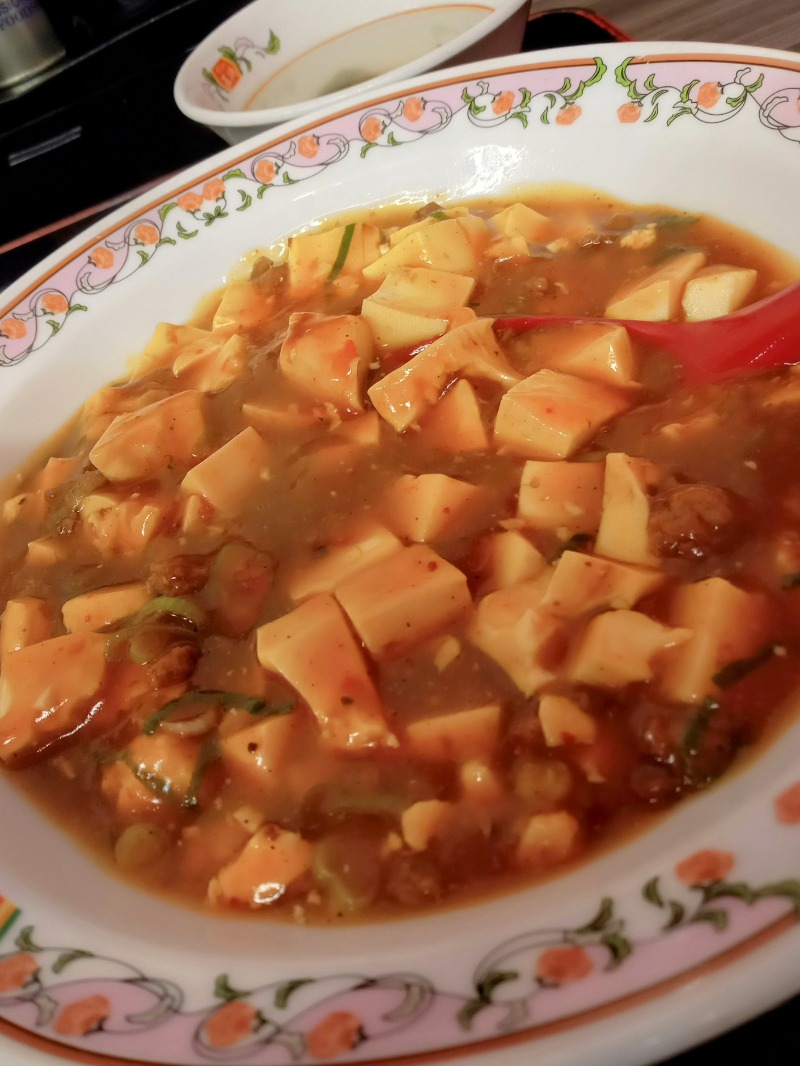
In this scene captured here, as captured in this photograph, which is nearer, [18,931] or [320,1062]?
[320,1062]

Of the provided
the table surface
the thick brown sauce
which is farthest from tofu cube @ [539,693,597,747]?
the table surface

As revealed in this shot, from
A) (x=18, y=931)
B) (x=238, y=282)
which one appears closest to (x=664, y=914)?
Result: (x=18, y=931)

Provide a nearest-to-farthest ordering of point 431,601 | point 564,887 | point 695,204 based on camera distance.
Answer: point 564,887
point 431,601
point 695,204

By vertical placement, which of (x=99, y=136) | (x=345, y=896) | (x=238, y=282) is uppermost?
(x=99, y=136)

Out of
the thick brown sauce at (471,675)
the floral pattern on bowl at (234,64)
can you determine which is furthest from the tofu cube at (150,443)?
the floral pattern on bowl at (234,64)

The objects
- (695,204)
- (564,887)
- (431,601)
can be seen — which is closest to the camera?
(564,887)

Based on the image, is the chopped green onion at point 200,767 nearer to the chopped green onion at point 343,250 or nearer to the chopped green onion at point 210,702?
the chopped green onion at point 210,702

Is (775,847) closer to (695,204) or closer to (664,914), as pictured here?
(664,914)
